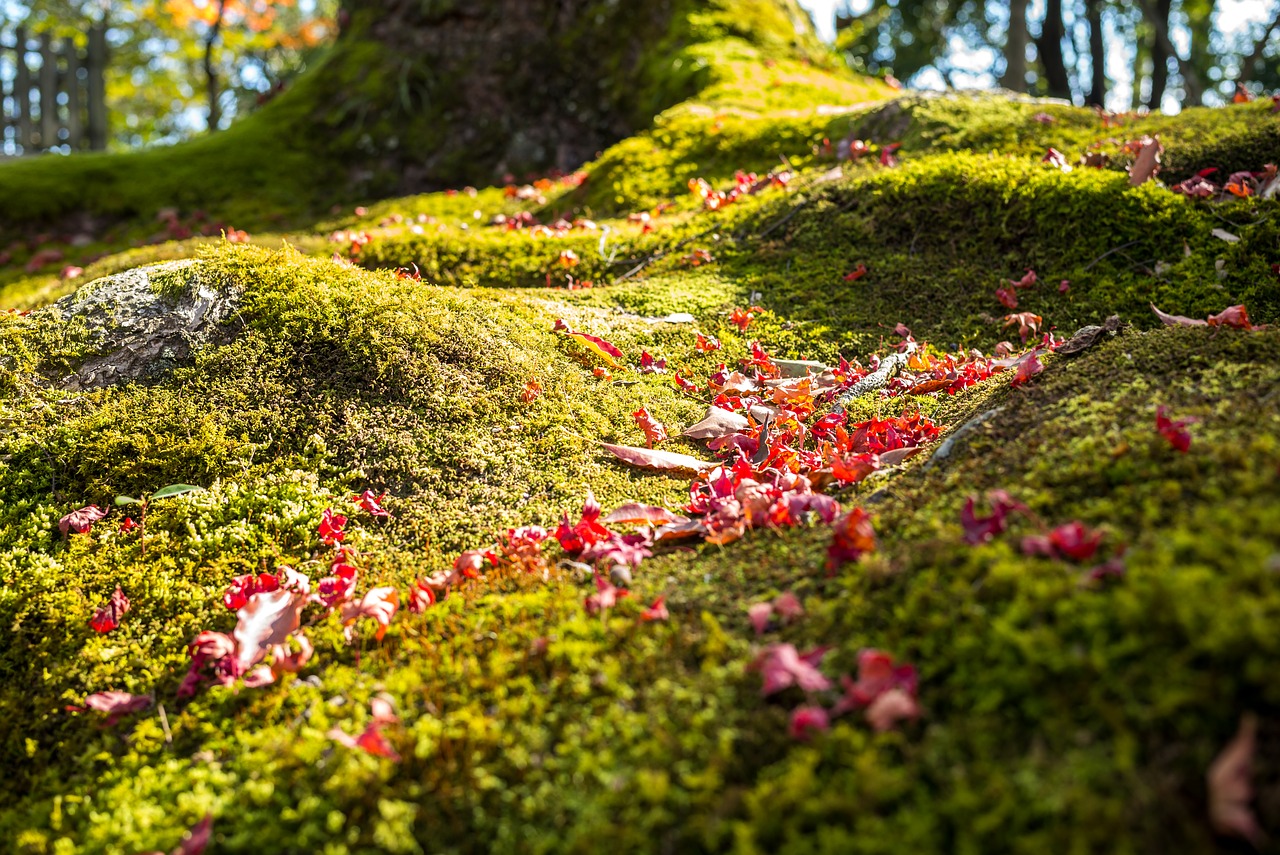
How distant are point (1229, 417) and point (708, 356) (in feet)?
7.56

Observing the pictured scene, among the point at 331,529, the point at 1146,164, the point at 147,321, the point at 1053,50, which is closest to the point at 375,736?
the point at 331,529

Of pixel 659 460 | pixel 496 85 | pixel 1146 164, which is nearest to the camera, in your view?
pixel 659 460

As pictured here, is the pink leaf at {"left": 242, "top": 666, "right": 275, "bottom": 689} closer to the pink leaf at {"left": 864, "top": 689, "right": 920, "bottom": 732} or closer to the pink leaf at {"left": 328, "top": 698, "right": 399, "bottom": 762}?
the pink leaf at {"left": 328, "top": 698, "right": 399, "bottom": 762}

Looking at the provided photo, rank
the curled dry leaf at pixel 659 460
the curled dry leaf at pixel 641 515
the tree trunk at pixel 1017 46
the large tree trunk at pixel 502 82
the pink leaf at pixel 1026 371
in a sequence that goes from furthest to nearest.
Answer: the tree trunk at pixel 1017 46, the large tree trunk at pixel 502 82, the curled dry leaf at pixel 659 460, the pink leaf at pixel 1026 371, the curled dry leaf at pixel 641 515

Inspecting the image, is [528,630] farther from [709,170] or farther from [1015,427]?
[709,170]

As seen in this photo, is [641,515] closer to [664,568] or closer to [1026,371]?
[664,568]

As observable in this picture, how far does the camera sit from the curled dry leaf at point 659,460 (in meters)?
3.00

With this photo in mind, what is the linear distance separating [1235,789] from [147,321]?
384 centimetres

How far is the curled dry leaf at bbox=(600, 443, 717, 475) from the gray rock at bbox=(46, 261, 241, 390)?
1774 mm

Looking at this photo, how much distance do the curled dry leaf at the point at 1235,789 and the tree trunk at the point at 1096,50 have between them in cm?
2489

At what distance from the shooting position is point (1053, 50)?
19469 mm

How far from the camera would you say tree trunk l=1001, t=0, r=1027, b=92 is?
45.4 feet

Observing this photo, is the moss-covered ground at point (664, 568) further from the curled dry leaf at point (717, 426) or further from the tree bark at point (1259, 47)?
the tree bark at point (1259, 47)

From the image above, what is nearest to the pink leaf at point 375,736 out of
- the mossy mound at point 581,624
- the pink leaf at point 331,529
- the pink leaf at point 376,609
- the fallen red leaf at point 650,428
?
the mossy mound at point 581,624
